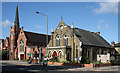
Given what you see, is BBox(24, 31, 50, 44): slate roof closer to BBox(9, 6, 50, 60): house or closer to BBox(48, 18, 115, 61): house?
BBox(9, 6, 50, 60): house

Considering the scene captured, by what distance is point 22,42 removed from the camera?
199 feet

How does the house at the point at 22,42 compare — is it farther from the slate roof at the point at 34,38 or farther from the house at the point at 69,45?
the house at the point at 69,45

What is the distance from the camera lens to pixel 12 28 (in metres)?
66.8

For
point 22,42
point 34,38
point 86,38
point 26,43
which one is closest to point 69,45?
point 86,38

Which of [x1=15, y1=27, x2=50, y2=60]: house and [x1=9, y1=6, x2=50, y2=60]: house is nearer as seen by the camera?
[x1=15, y1=27, x2=50, y2=60]: house

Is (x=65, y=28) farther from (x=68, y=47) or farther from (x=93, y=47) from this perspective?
(x=93, y=47)

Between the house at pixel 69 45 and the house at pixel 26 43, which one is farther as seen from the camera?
the house at pixel 26 43

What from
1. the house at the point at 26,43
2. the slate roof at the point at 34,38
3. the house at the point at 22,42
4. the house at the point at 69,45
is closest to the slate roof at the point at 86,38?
the house at the point at 69,45

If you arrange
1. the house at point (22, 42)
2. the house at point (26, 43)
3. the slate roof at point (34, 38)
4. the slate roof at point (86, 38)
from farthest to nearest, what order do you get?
the slate roof at point (34, 38), the house at point (22, 42), the house at point (26, 43), the slate roof at point (86, 38)

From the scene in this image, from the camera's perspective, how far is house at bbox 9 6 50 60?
190ft

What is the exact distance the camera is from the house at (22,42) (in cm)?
5793

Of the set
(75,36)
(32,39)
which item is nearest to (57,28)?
(75,36)

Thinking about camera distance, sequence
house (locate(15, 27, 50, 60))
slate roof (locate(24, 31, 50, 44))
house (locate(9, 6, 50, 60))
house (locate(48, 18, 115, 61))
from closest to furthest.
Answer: house (locate(48, 18, 115, 61)) → house (locate(15, 27, 50, 60)) → house (locate(9, 6, 50, 60)) → slate roof (locate(24, 31, 50, 44))

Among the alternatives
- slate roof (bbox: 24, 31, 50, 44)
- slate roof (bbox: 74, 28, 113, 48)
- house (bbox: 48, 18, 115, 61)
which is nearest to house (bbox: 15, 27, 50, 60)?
slate roof (bbox: 24, 31, 50, 44)
